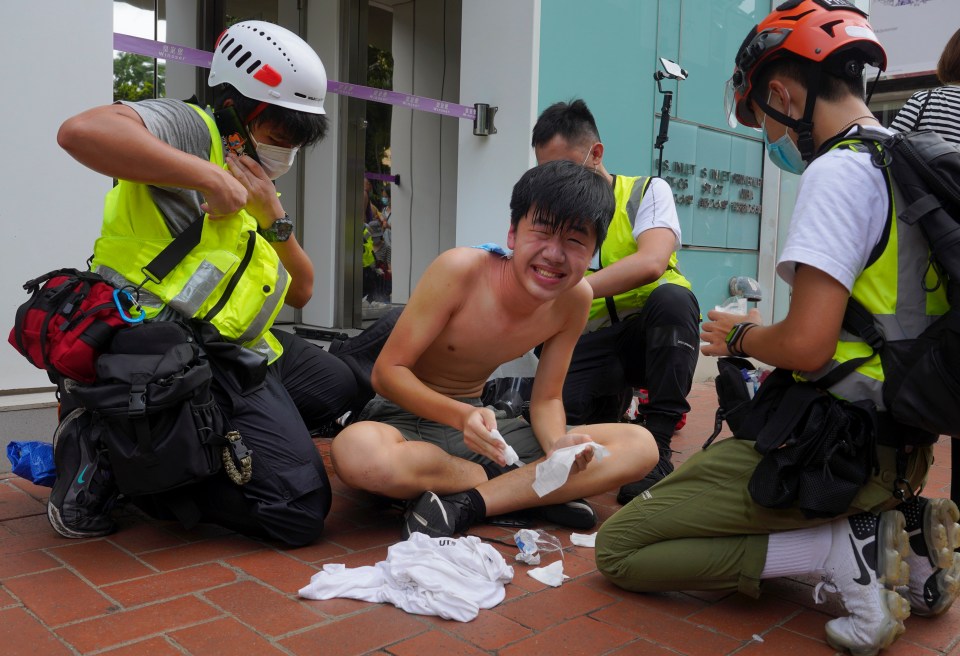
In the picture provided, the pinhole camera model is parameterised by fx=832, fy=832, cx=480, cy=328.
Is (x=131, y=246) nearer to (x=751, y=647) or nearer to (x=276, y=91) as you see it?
(x=276, y=91)

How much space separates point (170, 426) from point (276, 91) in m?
1.22

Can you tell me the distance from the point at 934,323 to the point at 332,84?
4.26m

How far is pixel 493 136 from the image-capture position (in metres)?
5.87

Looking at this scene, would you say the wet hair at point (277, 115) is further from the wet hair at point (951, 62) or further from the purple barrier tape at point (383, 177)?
the purple barrier tape at point (383, 177)

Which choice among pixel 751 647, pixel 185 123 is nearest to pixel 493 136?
pixel 185 123

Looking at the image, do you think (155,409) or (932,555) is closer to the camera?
(932,555)

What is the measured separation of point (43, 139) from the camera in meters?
3.66

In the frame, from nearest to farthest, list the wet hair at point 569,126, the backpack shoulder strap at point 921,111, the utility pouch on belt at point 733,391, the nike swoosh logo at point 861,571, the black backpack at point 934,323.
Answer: the black backpack at point 934,323 → the nike swoosh logo at point 861,571 → the utility pouch on belt at point 733,391 → the backpack shoulder strap at point 921,111 → the wet hair at point 569,126

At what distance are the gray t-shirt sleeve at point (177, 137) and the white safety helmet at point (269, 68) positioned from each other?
21 cm

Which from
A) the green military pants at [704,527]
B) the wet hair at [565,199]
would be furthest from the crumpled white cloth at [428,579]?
the wet hair at [565,199]

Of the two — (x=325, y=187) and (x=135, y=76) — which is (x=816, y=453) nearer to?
(x=135, y=76)

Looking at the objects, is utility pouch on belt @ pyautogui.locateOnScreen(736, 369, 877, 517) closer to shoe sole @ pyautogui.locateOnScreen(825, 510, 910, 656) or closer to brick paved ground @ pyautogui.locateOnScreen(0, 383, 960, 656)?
shoe sole @ pyautogui.locateOnScreen(825, 510, 910, 656)

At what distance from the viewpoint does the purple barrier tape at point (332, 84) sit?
4.43 m

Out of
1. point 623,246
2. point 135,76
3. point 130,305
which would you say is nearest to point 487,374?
point 623,246
